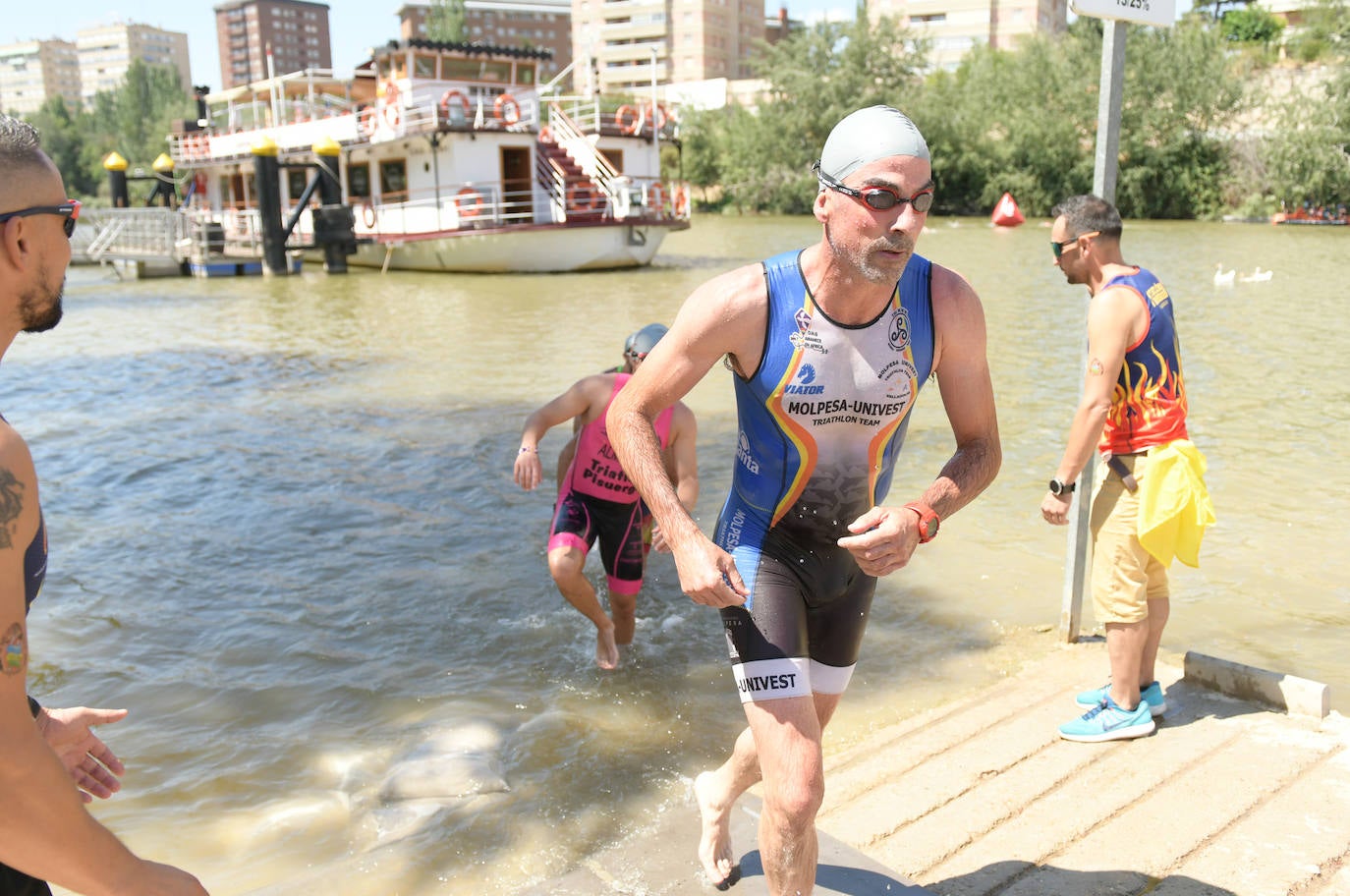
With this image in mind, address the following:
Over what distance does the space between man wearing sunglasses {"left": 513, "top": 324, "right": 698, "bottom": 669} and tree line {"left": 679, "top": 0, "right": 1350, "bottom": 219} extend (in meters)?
39.4

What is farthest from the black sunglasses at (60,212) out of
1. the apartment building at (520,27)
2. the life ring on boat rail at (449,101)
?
the apartment building at (520,27)

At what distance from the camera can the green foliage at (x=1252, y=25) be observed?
75.9 metres

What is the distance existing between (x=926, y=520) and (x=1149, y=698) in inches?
79.2

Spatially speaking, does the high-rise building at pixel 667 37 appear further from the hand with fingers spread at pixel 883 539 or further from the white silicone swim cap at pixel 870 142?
the hand with fingers spread at pixel 883 539

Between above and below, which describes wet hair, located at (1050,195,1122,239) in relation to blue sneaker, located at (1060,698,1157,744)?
above

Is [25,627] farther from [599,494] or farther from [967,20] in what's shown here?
[967,20]

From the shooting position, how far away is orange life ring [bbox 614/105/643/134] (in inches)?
1180

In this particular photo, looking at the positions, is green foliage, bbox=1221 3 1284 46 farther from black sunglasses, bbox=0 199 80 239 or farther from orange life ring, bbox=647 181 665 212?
black sunglasses, bbox=0 199 80 239

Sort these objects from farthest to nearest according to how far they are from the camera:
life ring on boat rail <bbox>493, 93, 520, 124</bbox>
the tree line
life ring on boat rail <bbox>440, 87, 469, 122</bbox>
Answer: the tree line, life ring on boat rail <bbox>493, 93, 520, 124</bbox>, life ring on boat rail <bbox>440, 87, 469, 122</bbox>

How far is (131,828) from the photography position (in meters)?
4.18

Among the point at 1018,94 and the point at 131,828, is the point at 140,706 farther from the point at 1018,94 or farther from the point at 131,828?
the point at 1018,94

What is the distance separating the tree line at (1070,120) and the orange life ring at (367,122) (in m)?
25.5

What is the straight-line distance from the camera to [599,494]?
5336mm

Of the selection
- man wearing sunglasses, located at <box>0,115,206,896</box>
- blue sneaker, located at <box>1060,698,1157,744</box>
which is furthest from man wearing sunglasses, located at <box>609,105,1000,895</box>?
blue sneaker, located at <box>1060,698,1157,744</box>
